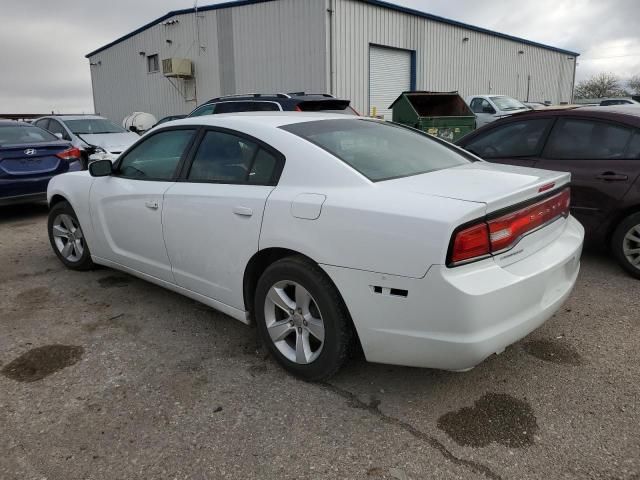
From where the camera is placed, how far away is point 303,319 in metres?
2.74

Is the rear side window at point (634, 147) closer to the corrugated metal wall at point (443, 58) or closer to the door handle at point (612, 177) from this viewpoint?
the door handle at point (612, 177)

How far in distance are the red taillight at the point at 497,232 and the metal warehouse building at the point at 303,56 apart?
14.5 m

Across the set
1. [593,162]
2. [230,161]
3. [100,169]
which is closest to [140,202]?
[100,169]

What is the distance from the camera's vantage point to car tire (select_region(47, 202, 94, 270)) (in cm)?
464

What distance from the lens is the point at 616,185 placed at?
14.0 ft

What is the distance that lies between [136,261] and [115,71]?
25.2m

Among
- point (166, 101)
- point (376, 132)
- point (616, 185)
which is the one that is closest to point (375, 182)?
point (376, 132)

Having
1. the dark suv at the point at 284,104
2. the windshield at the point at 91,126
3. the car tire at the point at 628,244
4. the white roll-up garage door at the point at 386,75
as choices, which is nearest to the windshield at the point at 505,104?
the white roll-up garage door at the point at 386,75

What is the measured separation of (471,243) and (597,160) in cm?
290

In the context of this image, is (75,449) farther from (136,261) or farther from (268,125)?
(268,125)

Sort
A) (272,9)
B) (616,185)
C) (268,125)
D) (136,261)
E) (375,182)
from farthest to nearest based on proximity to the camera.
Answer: (272,9), (616,185), (136,261), (268,125), (375,182)

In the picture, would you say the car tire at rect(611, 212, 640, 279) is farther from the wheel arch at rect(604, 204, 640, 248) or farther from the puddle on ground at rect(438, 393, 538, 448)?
the puddle on ground at rect(438, 393, 538, 448)

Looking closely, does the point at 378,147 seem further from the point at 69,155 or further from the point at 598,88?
the point at 598,88

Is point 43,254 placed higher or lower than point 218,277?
lower
